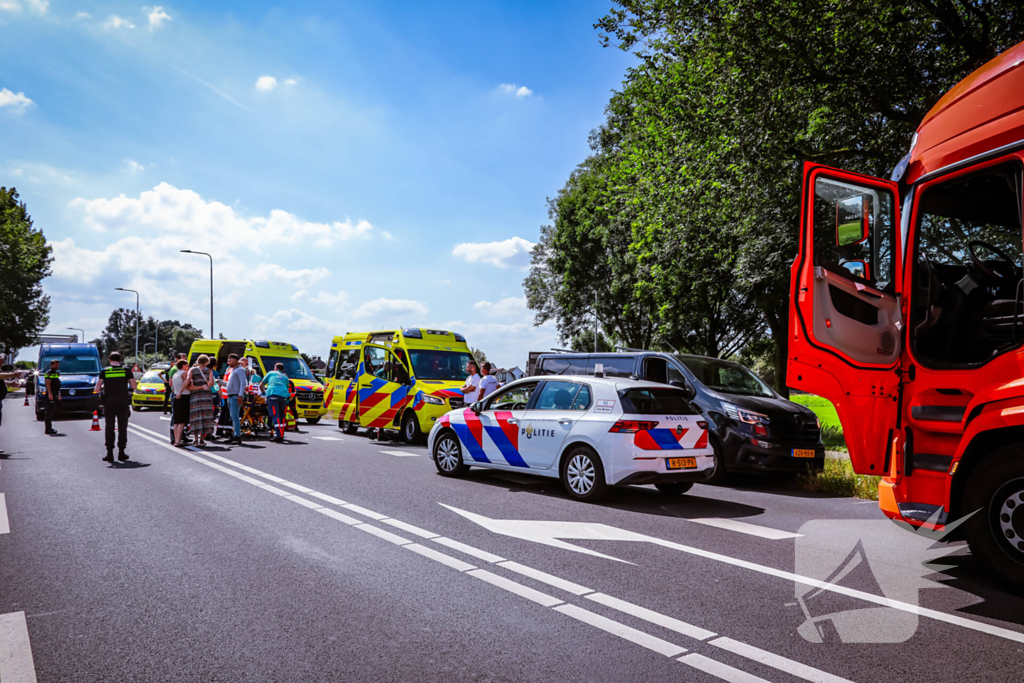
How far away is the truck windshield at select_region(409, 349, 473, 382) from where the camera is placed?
1584 centimetres

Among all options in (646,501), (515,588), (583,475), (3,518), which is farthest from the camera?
(646,501)

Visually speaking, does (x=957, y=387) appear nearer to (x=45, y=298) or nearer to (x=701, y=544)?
(x=701, y=544)

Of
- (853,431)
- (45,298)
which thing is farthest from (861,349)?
(45,298)

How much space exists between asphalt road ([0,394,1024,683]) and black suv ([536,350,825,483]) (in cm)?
105

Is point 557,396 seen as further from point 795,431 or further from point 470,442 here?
point 795,431

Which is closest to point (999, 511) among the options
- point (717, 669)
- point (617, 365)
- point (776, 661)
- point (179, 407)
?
point (776, 661)

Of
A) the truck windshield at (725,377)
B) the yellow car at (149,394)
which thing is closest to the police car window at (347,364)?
the truck windshield at (725,377)

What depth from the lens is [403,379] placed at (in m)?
15.7

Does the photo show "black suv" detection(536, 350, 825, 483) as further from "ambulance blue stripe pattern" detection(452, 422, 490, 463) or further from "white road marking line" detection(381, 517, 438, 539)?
"white road marking line" detection(381, 517, 438, 539)

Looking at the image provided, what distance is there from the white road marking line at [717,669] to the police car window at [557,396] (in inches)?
206

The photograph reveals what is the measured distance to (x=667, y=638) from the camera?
12.9ft

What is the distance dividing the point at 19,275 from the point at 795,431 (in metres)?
53.3

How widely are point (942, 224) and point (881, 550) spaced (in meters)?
2.79

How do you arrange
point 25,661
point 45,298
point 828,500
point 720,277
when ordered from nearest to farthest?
point 25,661 < point 828,500 < point 720,277 < point 45,298
